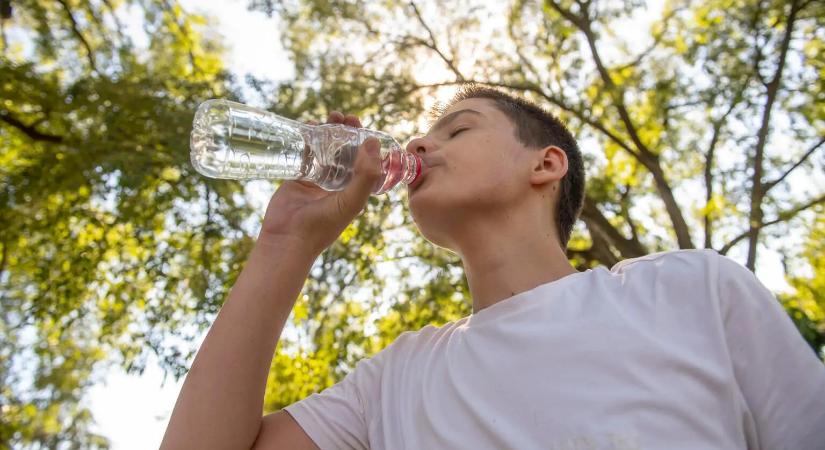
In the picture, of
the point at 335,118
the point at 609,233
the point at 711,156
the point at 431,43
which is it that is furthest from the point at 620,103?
the point at 335,118

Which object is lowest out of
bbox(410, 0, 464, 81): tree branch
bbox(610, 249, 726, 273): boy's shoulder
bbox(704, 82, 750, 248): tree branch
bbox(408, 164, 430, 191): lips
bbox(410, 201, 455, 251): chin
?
bbox(610, 249, 726, 273): boy's shoulder

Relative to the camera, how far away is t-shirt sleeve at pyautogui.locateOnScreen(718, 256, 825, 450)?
4.54 ft

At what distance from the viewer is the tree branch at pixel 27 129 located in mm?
7070

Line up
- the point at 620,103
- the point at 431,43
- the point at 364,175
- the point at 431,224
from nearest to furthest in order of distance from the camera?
1. the point at 364,175
2. the point at 431,224
3. the point at 620,103
4. the point at 431,43

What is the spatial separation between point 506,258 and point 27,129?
6610mm

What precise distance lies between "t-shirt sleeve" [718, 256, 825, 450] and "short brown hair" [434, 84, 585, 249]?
0.79 meters

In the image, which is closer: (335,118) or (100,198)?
(335,118)

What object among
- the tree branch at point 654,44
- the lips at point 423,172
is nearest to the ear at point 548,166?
the lips at point 423,172

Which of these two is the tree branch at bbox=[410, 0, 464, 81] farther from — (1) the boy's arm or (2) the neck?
(1) the boy's arm

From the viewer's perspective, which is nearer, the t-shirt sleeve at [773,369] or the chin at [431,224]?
the t-shirt sleeve at [773,369]

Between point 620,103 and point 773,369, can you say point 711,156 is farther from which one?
point 773,369

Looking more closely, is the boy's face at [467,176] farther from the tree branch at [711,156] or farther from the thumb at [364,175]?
the tree branch at [711,156]

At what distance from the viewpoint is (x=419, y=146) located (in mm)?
2207

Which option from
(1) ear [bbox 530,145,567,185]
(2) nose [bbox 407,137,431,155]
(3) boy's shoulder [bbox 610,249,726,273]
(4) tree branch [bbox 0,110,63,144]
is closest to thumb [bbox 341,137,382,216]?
(2) nose [bbox 407,137,431,155]
